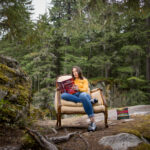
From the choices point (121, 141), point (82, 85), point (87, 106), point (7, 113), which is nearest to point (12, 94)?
point (7, 113)

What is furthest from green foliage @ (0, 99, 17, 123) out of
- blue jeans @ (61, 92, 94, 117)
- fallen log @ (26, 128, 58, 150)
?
blue jeans @ (61, 92, 94, 117)

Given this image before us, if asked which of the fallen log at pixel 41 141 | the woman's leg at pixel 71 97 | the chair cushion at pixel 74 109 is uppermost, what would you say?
the woman's leg at pixel 71 97

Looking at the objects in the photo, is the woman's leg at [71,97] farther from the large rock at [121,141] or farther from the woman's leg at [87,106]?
the large rock at [121,141]

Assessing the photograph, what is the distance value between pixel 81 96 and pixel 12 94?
52.9 inches

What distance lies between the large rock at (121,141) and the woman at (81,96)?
854 millimetres

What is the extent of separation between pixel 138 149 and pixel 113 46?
35.2 ft

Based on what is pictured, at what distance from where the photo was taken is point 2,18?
4301mm

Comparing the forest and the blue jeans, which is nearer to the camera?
the blue jeans

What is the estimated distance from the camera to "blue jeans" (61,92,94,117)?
3.37 metres

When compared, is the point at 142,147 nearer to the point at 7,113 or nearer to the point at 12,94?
the point at 7,113

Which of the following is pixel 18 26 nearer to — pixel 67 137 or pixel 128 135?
pixel 67 137

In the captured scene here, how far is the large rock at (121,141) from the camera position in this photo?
2207 mm

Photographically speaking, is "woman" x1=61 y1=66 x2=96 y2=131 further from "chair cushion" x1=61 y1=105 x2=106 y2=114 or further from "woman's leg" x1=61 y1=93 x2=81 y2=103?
"chair cushion" x1=61 y1=105 x2=106 y2=114

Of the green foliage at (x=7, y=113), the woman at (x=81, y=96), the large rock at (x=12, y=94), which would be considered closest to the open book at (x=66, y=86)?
the woman at (x=81, y=96)
